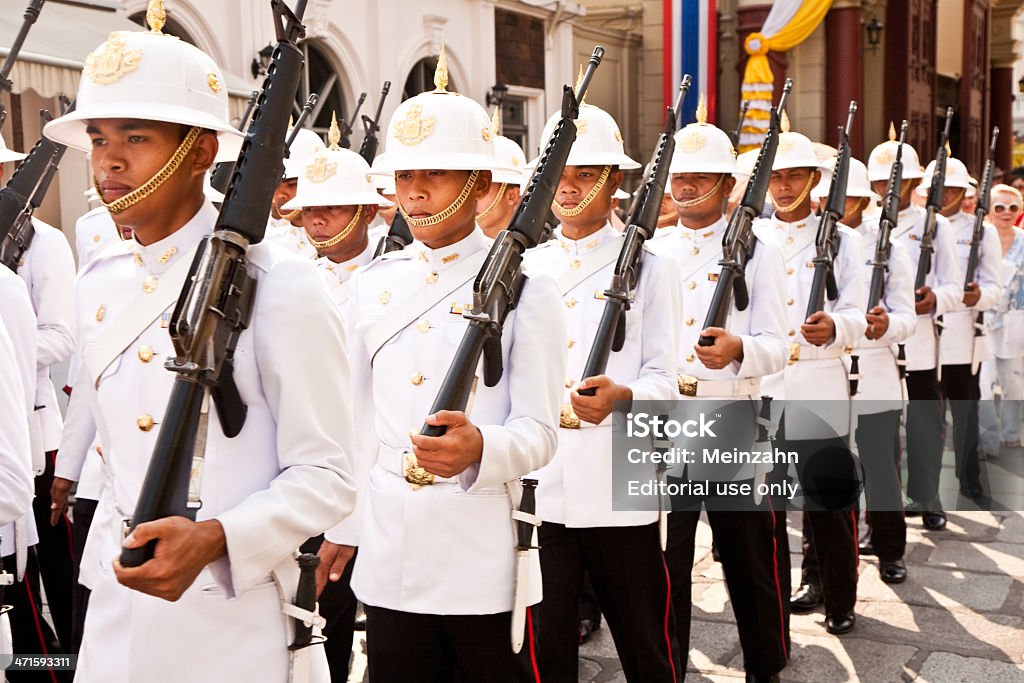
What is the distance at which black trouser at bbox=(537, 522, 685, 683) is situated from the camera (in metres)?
3.89

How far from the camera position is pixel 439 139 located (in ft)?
10.6

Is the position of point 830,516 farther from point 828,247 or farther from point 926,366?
point 926,366

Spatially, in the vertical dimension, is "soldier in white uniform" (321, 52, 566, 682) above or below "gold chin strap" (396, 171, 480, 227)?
below

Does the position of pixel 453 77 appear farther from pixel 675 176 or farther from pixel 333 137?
pixel 675 176

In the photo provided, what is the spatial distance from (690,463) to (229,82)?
7.50 m

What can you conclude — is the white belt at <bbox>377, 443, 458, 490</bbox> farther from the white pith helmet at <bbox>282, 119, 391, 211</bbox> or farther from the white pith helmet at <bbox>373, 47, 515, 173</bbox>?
the white pith helmet at <bbox>282, 119, 391, 211</bbox>

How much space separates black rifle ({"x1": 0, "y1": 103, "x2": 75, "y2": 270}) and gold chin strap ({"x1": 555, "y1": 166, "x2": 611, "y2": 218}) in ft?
6.03

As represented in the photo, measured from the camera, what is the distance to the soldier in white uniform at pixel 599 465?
3.90 m

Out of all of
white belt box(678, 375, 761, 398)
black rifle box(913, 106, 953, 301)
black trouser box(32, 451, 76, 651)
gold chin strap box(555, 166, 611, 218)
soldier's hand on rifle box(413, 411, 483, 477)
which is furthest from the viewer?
black rifle box(913, 106, 953, 301)

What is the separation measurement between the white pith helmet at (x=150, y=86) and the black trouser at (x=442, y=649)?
1301mm

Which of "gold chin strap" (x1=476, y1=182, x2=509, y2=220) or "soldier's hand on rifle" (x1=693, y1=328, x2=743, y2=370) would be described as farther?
"gold chin strap" (x1=476, y1=182, x2=509, y2=220)

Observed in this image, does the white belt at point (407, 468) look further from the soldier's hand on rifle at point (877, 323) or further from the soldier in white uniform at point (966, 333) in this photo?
the soldier in white uniform at point (966, 333)

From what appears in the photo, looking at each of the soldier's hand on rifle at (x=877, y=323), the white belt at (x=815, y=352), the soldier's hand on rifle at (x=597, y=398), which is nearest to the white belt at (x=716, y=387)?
the white belt at (x=815, y=352)

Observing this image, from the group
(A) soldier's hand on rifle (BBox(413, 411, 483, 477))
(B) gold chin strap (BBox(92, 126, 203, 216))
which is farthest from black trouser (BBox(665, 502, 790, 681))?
(B) gold chin strap (BBox(92, 126, 203, 216))
